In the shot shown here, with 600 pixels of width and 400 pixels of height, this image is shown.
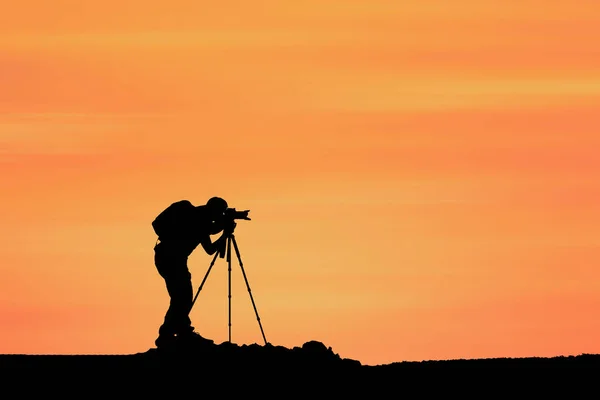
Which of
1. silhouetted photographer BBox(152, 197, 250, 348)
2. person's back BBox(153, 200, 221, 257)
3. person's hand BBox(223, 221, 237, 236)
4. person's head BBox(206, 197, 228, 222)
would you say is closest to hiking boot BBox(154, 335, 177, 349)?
silhouetted photographer BBox(152, 197, 250, 348)

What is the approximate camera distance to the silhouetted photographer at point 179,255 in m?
33.1

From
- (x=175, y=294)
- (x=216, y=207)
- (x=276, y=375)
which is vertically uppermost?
(x=216, y=207)

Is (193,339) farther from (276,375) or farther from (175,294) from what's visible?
(276,375)

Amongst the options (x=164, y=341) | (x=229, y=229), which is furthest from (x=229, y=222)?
(x=164, y=341)

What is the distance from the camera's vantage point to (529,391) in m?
30.8

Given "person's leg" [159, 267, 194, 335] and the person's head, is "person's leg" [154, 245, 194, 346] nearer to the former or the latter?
"person's leg" [159, 267, 194, 335]

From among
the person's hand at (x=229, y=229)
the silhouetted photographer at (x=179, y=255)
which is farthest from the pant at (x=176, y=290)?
the person's hand at (x=229, y=229)

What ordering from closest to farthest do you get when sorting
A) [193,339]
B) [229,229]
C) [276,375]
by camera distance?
[276,375]
[193,339]
[229,229]

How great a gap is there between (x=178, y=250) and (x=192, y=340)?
5.77 ft

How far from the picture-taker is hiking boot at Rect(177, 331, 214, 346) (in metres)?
33.0

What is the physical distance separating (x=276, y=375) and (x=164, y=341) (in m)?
2.87

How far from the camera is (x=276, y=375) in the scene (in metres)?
31.4

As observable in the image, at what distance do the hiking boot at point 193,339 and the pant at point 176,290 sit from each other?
8 cm

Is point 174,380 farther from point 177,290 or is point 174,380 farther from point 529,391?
point 529,391
